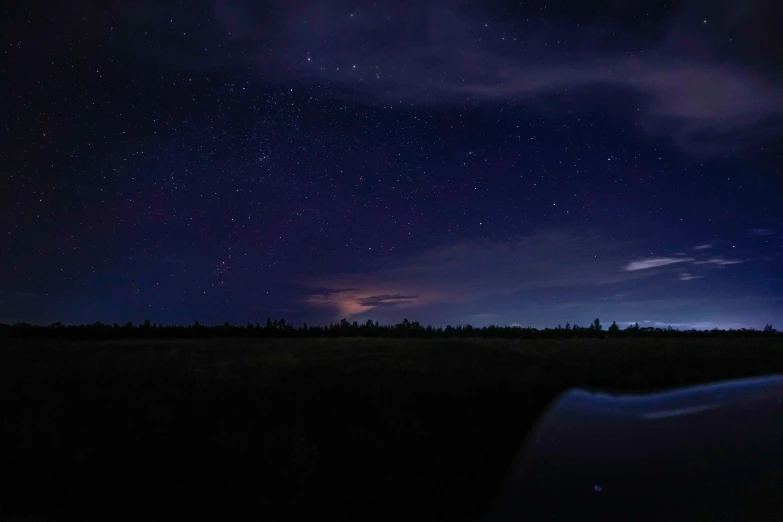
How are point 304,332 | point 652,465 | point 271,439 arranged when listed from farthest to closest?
point 304,332 < point 271,439 < point 652,465

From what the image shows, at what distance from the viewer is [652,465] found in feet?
24.7

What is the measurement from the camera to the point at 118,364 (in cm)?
2488

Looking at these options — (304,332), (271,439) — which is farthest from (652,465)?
(304,332)

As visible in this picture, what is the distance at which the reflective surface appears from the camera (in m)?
6.02

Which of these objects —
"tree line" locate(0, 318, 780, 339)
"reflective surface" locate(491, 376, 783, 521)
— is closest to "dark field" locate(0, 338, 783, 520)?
"reflective surface" locate(491, 376, 783, 521)

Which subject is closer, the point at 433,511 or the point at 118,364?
the point at 433,511

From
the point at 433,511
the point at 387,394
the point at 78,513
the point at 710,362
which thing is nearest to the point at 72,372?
the point at 387,394

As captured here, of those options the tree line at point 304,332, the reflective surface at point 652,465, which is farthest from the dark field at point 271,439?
the tree line at point 304,332

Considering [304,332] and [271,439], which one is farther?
[304,332]

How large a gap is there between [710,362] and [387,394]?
19837 millimetres

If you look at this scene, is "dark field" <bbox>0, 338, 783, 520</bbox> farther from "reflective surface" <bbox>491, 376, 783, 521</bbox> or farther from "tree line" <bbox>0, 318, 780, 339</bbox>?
"tree line" <bbox>0, 318, 780, 339</bbox>

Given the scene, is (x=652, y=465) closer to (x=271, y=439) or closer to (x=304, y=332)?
(x=271, y=439)

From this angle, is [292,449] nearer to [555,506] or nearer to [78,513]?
[78,513]

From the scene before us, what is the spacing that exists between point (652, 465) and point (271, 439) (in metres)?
7.21
